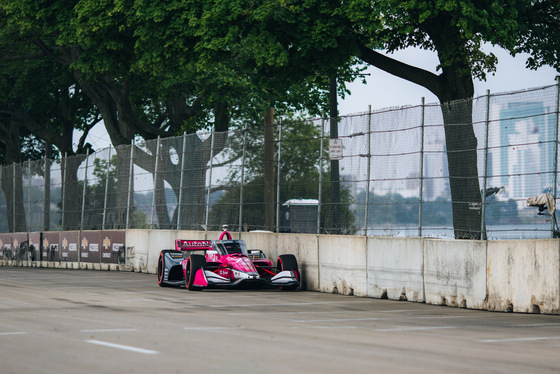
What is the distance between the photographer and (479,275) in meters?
16.1

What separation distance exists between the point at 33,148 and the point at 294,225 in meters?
42.7

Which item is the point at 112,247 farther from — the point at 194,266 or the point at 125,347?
the point at 125,347

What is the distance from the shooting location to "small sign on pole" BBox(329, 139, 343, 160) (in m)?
19.8

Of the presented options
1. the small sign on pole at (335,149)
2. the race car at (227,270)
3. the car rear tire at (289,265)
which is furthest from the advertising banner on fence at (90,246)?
the small sign on pole at (335,149)

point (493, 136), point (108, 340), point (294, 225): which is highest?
point (493, 136)

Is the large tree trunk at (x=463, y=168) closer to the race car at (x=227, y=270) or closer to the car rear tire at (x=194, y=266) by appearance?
the race car at (x=227, y=270)

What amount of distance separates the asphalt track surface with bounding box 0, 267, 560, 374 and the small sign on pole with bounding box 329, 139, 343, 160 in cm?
346

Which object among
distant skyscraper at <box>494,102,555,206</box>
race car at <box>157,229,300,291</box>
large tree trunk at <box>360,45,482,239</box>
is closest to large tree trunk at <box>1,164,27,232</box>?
race car at <box>157,229,300,291</box>

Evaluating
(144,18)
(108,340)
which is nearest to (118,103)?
(144,18)

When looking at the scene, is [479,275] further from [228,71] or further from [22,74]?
[22,74]

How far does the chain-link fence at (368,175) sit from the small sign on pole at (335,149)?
3 cm

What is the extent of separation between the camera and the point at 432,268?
17.1 metres

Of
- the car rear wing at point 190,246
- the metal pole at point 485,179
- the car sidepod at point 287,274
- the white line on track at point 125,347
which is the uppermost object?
the metal pole at point 485,179

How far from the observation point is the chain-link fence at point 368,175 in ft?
50.2
